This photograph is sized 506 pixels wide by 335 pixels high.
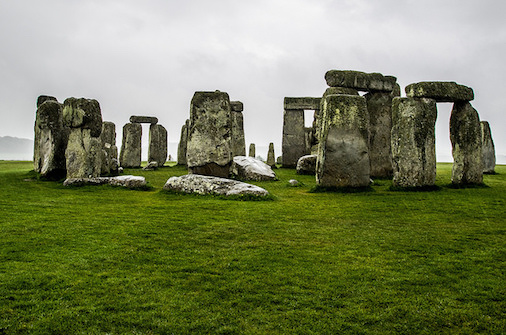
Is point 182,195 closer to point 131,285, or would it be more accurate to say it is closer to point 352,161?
point 352,161

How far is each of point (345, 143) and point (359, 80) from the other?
5853mm

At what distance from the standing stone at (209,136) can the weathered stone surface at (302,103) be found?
10281mm

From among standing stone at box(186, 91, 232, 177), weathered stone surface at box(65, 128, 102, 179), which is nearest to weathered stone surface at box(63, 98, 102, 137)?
weathered stone surface at box(65, 128, 102, 179)

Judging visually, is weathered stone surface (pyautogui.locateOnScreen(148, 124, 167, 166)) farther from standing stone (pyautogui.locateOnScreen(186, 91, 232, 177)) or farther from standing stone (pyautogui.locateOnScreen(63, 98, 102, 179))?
standing stone (pyautogui.locateOnScreen(186, 91, 232, 177))

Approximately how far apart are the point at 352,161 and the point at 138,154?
630 inches

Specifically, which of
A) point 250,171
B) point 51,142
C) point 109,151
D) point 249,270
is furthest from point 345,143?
point 109,151

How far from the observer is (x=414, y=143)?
11.1 m

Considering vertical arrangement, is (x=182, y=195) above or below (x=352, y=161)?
below

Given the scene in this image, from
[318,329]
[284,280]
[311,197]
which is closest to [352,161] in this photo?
[311,197]

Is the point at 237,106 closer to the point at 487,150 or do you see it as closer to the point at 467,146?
the point at 487,150

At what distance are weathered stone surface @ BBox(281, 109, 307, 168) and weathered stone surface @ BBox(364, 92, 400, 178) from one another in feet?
21.2

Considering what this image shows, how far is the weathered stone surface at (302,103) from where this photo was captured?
22609 mm

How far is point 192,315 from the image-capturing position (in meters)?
3.63

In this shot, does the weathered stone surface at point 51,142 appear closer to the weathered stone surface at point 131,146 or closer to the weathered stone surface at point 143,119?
the weathered stone surface at point 131,146
